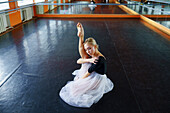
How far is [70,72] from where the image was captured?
2.66 metres

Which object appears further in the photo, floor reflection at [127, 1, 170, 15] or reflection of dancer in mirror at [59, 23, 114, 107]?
floor reflection at [127, 1, 170, 15]

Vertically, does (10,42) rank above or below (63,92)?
above

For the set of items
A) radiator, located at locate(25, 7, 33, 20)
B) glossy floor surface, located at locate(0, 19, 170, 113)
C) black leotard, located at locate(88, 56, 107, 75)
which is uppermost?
radiator, located at locate(25, 7, 33, 20)

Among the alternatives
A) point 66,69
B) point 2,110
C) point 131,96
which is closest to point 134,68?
point 131,96

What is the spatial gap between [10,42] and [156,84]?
3667mm

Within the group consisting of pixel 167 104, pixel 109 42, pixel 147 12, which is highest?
pixel 147 12

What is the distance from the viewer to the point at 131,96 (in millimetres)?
2041

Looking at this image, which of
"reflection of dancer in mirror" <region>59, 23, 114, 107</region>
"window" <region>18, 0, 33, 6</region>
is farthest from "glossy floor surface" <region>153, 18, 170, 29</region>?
"window" <region>18, 0, 33, 6</region>

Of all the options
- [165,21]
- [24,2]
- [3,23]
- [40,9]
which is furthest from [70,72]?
[40,9]

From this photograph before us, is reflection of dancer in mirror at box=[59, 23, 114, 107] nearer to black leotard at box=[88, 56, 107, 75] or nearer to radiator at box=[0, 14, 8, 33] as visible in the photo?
black leotard at box=[88, 56, 107, 75]

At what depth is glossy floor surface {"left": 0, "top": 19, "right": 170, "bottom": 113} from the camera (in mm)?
1869

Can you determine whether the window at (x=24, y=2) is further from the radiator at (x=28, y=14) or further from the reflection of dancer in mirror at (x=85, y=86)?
the reflection of dancer in mirror at (x=85, y=86)

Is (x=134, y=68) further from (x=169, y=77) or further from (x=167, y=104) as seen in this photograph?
(x=167, y=104)

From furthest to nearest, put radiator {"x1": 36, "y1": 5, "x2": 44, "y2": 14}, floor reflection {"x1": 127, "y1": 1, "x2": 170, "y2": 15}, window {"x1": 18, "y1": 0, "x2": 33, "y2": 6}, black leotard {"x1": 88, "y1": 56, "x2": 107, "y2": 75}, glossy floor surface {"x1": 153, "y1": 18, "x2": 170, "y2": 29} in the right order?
radiator {"x1": 36, "y1": 5, "x2": 44, "y2": 14}
window {"x1": 18, "y1": 0, "x2": 33, "y2": 6}
floor reflection {"x1": 127, "y1": 1, "x2": 170, "y2": 15}
glossy floor surface {"x1": 153, "y1": 18, "x2": 170, "y2": 29}
black leotard {"x1": 88, "y1": 56, "x2": 107, "y2": 75}
